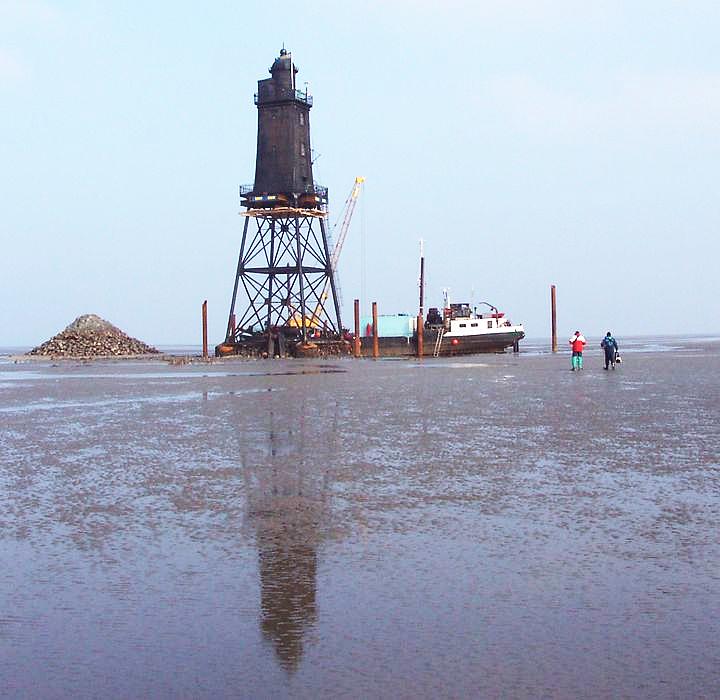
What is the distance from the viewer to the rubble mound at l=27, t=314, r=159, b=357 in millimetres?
82688

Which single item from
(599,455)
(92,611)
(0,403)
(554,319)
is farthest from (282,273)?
(92,611)

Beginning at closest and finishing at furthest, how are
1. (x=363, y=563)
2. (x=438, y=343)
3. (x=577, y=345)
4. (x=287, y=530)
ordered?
(x=363, y=563), (x=287, y=530), (x=577, y=345), (x=438, y=343)

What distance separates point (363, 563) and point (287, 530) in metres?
1.53

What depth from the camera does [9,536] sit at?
335 inches

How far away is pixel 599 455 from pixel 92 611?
9.04 meters

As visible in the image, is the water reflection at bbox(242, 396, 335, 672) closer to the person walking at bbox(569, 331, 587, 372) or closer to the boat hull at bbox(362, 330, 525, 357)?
the person walking at bbox(569, 331, 587, 372)

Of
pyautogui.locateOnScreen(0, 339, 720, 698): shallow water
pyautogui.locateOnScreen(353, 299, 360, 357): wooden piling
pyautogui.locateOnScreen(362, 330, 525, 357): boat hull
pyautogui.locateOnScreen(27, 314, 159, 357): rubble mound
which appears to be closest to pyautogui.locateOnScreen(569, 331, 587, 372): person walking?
pyautogui.locateOnScreen(0, 339, 720, 698): shallow water

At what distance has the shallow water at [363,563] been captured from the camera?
195 inches

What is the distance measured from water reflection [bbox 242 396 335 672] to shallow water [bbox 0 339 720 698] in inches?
1.1

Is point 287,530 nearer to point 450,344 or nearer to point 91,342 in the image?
point 450,344

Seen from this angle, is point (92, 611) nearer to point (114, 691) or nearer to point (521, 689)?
point (114, 691)

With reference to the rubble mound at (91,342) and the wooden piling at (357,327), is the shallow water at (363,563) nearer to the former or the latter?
the wooden piling at (357,327)

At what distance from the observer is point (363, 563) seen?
734 cm

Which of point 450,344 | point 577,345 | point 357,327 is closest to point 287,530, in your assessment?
point 577,345
